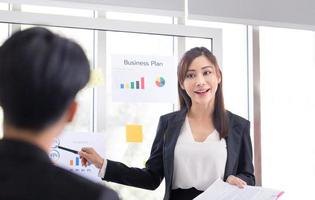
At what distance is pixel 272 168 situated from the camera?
364 centimetres

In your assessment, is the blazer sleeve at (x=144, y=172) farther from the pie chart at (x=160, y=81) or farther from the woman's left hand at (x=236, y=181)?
the pie chart at (x=160, y=81)

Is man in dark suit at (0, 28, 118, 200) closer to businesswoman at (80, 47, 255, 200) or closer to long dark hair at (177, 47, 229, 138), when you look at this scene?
businesswoman at (80, 47, 255, 200)

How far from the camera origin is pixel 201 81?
198 cm

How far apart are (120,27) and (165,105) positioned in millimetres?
568

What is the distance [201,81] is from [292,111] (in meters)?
2.02

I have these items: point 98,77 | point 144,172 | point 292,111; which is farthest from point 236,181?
point 292,111

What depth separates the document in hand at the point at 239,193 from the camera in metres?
1.73

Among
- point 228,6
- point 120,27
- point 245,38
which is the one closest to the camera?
point 120,27

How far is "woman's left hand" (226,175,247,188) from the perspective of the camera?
1.79 metres

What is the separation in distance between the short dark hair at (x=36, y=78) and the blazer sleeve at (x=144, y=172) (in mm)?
1217

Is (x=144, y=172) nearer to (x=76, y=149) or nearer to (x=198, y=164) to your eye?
(x=198, y=164)

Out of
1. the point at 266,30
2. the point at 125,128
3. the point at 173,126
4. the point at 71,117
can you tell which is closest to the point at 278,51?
the point at 266,30

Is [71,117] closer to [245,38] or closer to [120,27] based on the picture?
[120,27]


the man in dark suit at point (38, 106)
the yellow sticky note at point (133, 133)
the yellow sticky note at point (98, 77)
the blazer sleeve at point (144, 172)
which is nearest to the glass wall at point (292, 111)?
the yellow sticky note at point (133, 133)
